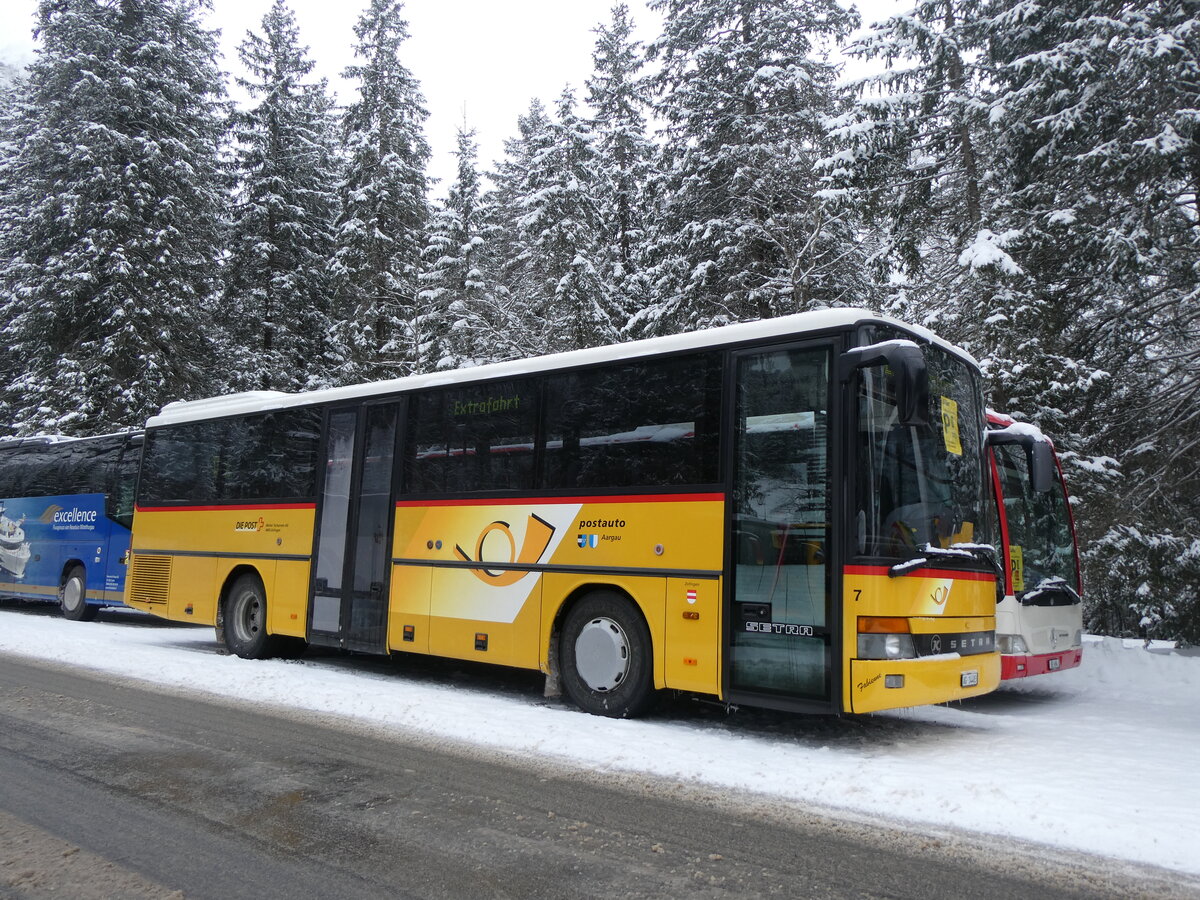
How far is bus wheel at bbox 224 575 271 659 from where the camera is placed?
37.9 ft

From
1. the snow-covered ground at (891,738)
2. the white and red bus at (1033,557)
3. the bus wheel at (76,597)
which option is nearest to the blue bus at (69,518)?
the bus wheel at (76,597)

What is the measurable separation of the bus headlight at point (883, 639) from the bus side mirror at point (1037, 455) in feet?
9.42

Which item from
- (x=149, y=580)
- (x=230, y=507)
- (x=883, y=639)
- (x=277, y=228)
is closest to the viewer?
(x=883, y=639)

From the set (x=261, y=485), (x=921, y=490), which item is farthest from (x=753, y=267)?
(x=921, y=490)

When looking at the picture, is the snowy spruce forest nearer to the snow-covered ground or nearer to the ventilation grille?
the snow-covered ground

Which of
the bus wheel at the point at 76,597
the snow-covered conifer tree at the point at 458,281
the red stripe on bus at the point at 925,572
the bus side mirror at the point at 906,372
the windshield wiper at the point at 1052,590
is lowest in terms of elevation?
the bus wheel at the point at 76,597

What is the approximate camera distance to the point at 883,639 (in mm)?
6340

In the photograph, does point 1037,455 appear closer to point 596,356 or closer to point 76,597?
point 596,356

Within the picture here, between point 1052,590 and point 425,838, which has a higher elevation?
point 1052,590

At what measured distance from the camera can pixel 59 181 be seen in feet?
81.1

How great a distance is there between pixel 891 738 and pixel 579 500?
3.38m

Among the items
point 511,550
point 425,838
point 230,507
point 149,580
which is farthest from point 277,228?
point 425,838

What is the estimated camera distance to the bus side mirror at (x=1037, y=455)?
8.35m

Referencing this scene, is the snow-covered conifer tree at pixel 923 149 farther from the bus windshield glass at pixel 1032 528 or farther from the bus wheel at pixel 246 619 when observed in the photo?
the bus wheel at pixel 246 619
